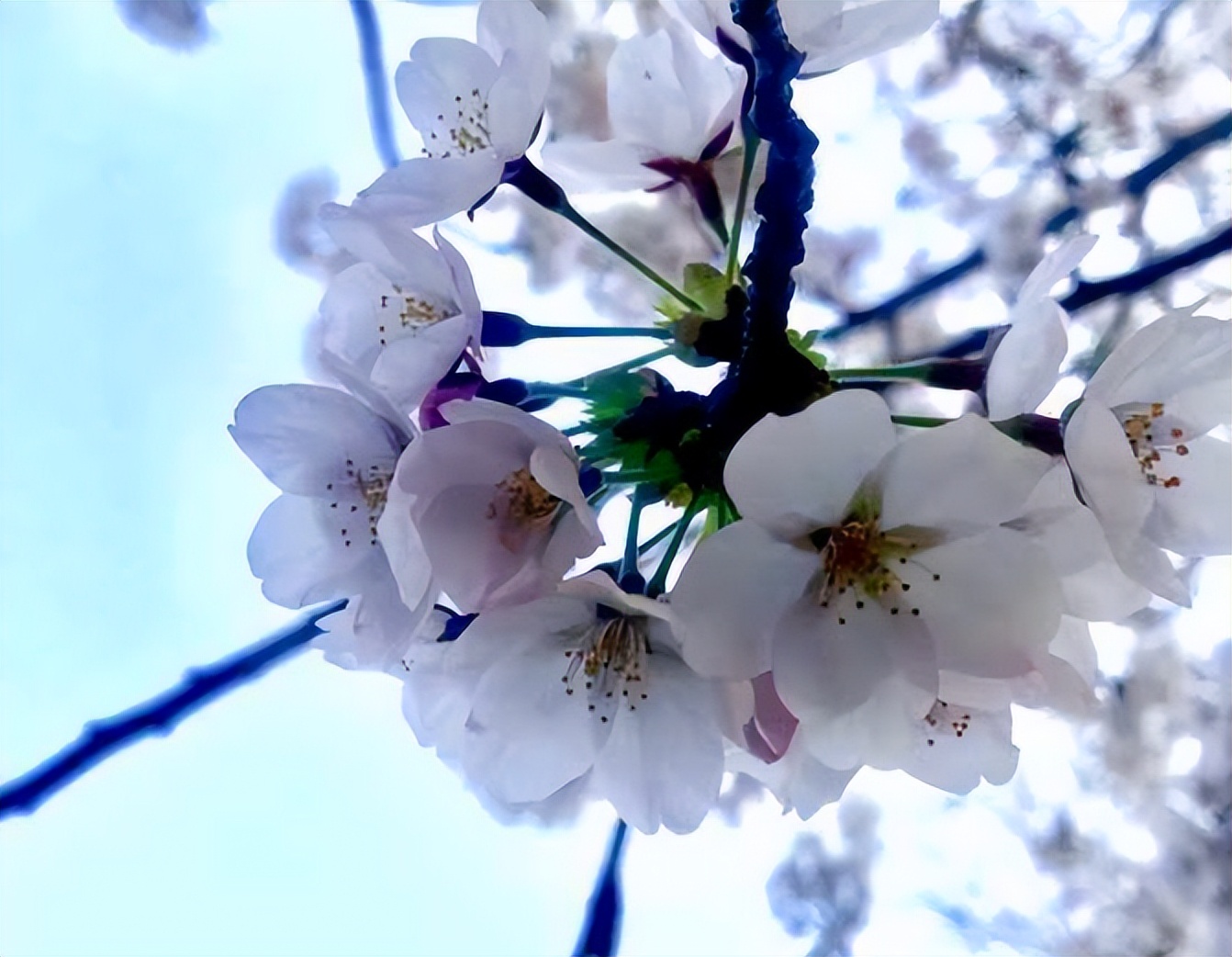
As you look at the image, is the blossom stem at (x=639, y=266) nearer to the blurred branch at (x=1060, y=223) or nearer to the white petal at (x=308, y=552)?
the white petal at (x=308, y=552)

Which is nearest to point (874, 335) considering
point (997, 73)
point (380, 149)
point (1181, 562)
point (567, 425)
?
point (997, 73)

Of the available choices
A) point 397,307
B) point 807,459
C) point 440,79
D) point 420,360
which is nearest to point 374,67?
→ point 440,79

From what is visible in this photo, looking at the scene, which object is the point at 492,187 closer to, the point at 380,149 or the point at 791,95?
the point at 791,95

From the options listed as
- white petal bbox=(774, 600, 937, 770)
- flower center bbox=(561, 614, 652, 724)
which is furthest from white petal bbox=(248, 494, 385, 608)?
white petal bbox=(774, 600, 937, 770)

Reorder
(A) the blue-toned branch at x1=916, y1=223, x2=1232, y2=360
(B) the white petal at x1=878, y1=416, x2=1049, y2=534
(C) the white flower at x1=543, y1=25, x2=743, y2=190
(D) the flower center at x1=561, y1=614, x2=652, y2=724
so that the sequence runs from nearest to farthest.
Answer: (B) the white petal at x1=878, y1=416, x2=1049, y2=534 < (D) the flower center at x1=561, y1=614, x2=652, y2=724 < (C) the white flower at x1=543, y1=25, x2=743, y2=190 < (A) the blue-toned branch at x1=916, y1=223, x2=1232, y2=360

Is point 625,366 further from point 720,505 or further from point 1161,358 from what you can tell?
point 1161,358

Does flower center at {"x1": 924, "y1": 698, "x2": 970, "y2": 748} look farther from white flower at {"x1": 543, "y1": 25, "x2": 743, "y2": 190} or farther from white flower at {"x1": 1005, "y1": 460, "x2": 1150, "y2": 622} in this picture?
white flower at {"x1": 543, "y1": 25, "x2": 743, "y2": 190}

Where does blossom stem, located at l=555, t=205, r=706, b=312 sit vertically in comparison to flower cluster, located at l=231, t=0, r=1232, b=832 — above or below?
above
